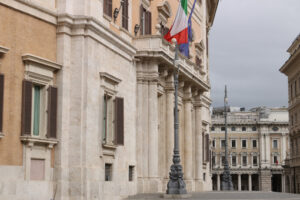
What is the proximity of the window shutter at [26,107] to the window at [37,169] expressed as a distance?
1283 millimetres

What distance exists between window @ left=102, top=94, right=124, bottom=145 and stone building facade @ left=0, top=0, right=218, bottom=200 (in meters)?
0.04

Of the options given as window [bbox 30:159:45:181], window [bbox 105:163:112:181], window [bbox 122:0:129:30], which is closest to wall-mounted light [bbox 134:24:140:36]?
window [bbox 122:0:129:30]

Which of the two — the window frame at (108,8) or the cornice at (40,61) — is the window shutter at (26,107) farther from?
the window frame at (108,8)

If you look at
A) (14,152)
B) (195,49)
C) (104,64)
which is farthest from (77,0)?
(195,49)

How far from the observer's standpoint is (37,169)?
2012 cm

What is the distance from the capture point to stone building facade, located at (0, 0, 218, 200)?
19.1m

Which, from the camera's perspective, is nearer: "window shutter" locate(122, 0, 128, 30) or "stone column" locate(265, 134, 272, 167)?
"window shutter" locate(122, 0, 128, 30)

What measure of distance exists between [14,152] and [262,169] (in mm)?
103269

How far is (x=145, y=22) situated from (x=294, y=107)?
126 feet

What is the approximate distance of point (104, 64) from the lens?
79.5ft

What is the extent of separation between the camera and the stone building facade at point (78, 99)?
1908 cm

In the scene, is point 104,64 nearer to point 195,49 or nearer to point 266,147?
point 195,49

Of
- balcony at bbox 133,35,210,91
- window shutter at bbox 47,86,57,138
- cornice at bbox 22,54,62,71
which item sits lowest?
window shutter at bbox 47,86,57,138

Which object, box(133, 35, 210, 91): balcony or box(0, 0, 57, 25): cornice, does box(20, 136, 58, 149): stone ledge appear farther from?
box(133, 35, 210, 91): balcony
